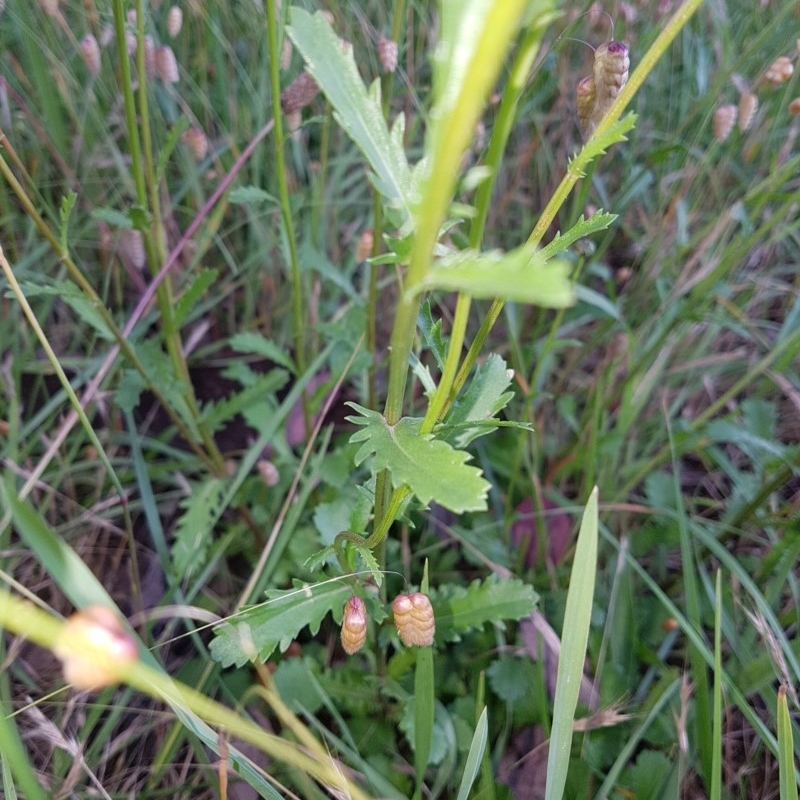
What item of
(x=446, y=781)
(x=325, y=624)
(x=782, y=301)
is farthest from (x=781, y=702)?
(x=782, y=301)

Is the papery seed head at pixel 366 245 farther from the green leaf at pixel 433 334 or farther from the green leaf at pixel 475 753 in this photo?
the green leaf at pixel 475 753

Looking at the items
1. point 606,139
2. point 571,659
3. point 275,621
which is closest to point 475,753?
point 571,659

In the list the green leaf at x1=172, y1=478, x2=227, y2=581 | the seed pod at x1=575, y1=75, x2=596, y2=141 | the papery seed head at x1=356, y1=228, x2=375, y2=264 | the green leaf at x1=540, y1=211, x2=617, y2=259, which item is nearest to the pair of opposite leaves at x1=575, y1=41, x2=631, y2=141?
the seed pod at x1=575, y1=75, x2=596, y2=141

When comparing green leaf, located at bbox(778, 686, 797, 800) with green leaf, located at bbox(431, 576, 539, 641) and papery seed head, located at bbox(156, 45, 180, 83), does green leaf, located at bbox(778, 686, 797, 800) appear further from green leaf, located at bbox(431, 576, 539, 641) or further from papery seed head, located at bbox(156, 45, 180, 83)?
papery seed head, located at bbox(156, 45, 180, 83)

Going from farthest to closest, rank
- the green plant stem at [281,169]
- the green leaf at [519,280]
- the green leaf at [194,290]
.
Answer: the green leaf at [194,290]
the green plant stem at [281,169]
the green leaf at [519,280]

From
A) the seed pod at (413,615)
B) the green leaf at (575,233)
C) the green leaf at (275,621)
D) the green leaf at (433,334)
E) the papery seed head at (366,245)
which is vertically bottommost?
the green leaf at (275,621)

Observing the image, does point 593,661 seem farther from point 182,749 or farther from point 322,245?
point 322,245

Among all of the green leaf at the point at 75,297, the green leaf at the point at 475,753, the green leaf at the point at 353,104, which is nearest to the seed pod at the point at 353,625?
the green leaf at the point at 475,753
